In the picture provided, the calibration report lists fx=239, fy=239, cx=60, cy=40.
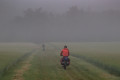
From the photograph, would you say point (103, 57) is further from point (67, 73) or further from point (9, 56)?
point (67, 73)

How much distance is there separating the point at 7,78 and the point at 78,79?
6.10m

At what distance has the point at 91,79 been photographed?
19.6m

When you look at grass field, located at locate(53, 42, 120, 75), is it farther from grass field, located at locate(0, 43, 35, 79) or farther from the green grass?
grass field, located at locate(0, 43, 35, 79)

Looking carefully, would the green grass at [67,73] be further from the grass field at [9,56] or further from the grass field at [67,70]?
the grass field at [9,56]

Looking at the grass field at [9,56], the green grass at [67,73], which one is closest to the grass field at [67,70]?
the green grass at [67,73]

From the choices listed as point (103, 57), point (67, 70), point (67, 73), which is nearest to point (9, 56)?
point (103, 57)

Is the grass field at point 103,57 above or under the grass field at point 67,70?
above

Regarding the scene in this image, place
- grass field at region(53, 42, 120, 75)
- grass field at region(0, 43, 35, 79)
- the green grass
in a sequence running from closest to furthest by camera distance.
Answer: the green grass → grass field at region(53, 42, 120, 75) → grass field at region(0, 43, 35, 79)

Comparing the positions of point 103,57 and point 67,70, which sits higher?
point 103,57

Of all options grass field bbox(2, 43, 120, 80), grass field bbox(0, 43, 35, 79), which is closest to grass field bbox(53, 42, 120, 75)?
grass field bbox(2, 43, 120, 80)

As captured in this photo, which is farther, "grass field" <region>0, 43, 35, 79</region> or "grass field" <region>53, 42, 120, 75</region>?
"grass field" <region>0, 43, 35, 79</region>

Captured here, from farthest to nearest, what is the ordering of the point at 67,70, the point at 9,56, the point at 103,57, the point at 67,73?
the point at 9,56 < the point at 103,57 < the point at 67,70 < the point at 67,73

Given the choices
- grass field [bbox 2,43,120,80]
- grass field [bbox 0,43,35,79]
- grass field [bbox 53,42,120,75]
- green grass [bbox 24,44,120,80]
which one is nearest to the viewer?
green grass [bbox 24,44,120,80]

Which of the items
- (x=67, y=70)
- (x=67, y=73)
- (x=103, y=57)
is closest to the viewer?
(x=67, y=73)
